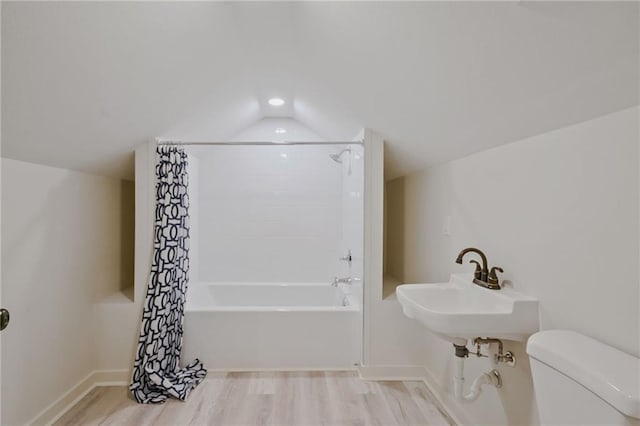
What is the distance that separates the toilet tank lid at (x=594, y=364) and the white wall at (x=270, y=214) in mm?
2736

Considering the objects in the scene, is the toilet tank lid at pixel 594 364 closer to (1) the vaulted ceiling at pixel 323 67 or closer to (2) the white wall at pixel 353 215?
(1) the vaulted ceiling at pixel 323 67

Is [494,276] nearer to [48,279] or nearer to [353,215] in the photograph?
[353,215]

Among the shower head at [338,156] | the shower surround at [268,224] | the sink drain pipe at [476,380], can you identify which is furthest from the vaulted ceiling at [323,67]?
the shower surround at [268,224]

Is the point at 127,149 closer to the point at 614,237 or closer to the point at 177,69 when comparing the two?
the point at 177,69

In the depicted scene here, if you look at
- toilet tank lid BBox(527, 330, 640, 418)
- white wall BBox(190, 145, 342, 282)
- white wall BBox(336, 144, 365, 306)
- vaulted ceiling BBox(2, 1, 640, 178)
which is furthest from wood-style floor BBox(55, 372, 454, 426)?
vaulted ceiling BBox(2, 1, 640, 178)

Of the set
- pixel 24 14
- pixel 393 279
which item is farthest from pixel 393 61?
pixel 393 279

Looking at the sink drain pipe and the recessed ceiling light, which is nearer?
the sink drain pipe

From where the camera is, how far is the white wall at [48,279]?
70.1 inches

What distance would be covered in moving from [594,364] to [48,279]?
8.54 ft

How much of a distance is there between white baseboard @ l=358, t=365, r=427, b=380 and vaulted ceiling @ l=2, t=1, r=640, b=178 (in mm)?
1526

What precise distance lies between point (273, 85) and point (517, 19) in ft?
5.95

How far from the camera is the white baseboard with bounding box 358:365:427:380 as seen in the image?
2.55 metres

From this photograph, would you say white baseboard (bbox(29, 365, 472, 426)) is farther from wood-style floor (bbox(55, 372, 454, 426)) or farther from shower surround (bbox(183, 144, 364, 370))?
shower surround (bbox(183, 144, 364, 370))

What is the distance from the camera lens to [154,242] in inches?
98.8
